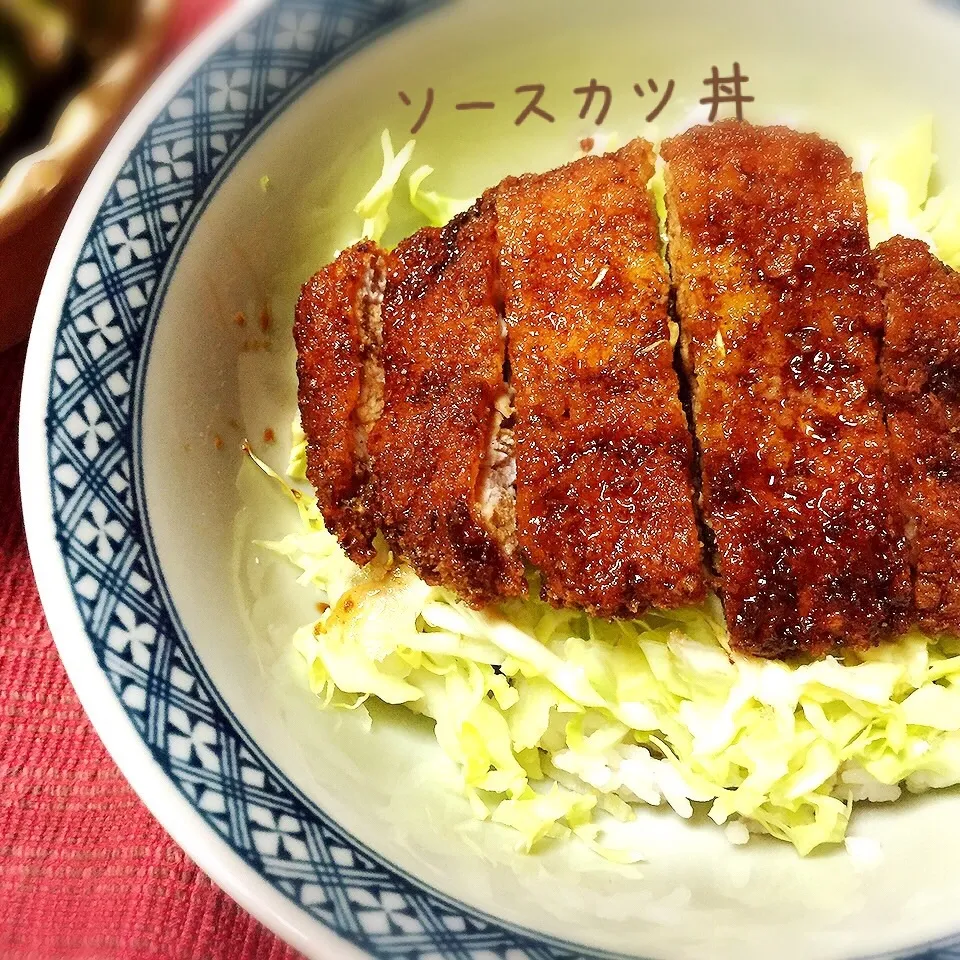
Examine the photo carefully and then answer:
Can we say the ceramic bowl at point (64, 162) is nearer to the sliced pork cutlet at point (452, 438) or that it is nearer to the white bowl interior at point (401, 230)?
the white bowl interior at point (401, 230)

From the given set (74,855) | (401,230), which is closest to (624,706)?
(74,855)

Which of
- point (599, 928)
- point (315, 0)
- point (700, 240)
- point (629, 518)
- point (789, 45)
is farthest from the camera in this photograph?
point (789, 45)

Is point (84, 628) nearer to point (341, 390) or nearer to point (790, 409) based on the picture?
point (341, 390)

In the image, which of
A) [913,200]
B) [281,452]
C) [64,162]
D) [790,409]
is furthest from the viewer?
[913,200]

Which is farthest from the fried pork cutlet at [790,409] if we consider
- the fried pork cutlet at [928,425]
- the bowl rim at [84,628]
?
the bowl rim at [84,628]

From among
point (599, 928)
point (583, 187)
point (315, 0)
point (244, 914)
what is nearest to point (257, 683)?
point (244, 914)

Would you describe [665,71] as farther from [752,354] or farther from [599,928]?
[599,928]

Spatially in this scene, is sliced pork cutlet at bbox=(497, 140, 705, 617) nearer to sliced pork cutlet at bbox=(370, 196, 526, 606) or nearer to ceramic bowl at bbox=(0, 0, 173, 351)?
sliced pork cutlet at bbox=(370, 196, 526, 606)
